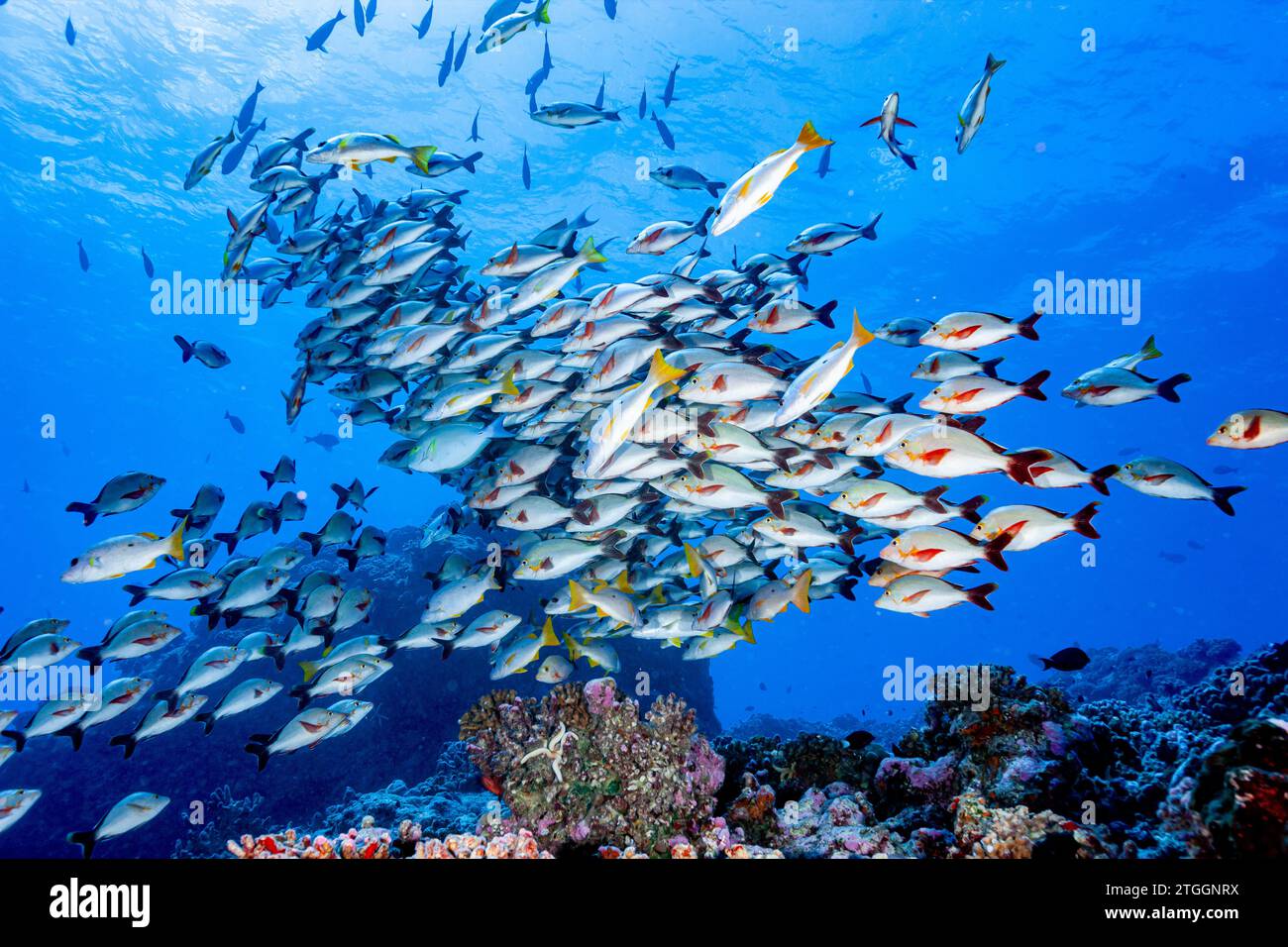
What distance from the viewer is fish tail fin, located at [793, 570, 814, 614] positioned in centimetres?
488

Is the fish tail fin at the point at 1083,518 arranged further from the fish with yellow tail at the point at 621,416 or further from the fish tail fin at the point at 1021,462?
the fish with yellow tail at the point at 621,416

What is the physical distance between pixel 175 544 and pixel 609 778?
4454 mm

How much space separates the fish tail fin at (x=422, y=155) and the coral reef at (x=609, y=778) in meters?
5.21

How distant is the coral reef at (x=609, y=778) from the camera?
4617mm

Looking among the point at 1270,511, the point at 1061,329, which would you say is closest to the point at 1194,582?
the point at 1270,511

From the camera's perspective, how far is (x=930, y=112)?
2606cm

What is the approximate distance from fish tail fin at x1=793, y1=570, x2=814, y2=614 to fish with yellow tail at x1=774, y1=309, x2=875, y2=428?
1.75 metres

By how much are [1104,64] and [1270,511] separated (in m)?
69.9

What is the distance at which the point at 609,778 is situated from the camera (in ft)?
15.8

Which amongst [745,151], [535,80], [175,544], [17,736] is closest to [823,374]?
[175,544]

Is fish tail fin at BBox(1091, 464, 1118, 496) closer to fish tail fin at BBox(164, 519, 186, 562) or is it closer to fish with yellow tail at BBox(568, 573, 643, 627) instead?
fish with yellow tail at BBox(568, 573, 643, 627)

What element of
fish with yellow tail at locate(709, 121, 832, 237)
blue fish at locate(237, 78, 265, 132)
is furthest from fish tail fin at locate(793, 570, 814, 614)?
blue fish at locate(237, 78, 265, 132)
